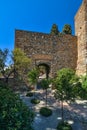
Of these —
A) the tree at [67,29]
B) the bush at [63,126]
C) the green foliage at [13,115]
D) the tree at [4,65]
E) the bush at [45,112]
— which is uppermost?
the tree at [67,29]

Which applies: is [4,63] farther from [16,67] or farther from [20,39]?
[20,39]

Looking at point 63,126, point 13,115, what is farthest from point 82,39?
point 13,115

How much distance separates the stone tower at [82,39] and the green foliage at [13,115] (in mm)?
13338

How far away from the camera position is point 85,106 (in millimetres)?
13664

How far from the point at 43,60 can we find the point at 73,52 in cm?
395

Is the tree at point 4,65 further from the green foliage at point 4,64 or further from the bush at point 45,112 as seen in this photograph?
the bush at point 45,112

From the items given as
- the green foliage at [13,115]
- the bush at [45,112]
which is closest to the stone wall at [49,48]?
the bush at [45,112]

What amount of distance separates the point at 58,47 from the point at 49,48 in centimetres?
115

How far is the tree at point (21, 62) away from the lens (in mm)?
17188

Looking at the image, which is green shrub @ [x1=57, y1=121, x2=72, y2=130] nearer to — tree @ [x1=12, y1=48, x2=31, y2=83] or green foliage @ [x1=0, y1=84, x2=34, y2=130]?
green foliage @ [x1=0, y1=84, x2=34, y2=130]

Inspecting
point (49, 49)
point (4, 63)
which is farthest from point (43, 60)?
point (4, 63)

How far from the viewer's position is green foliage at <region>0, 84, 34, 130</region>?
5.62 m

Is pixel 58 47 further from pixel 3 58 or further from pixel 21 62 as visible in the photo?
pixel 3 58

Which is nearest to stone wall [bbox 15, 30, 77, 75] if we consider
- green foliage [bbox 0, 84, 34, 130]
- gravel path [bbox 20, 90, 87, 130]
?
gravel path [bbox 20, 90, 87, 130]
